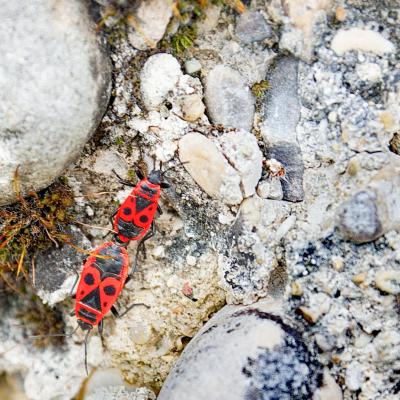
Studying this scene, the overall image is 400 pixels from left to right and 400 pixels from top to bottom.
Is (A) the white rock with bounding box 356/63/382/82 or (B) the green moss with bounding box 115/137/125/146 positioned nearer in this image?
(A) the white rock with bounding box 356/63/382/82

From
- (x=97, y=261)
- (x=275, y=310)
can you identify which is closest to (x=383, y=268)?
(x=275, y=310)

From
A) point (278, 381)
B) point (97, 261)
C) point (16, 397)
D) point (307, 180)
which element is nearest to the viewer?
point (278, 381)

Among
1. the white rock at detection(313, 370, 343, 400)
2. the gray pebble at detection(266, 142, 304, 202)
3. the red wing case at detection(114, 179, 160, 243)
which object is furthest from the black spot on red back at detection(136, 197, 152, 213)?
the white rock at detection(313, 370, 343, 400)

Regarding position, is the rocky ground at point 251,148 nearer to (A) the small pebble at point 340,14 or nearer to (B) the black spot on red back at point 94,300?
(A) the small pebble at point 340,14

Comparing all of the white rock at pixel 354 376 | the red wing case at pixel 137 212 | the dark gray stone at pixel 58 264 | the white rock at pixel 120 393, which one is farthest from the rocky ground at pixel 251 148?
the white rock at pixel 120 393

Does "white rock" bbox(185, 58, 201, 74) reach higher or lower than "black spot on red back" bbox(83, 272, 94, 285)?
higher

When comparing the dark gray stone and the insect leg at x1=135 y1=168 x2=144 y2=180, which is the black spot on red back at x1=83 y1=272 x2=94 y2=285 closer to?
the dark gray stone

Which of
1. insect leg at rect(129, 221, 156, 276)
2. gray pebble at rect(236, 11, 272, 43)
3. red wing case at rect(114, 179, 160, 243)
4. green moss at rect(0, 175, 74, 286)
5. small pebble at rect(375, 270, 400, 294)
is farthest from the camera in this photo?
insect leg at rect(129, 221, 156, 276)

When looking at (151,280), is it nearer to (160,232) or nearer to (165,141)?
(160,232)
